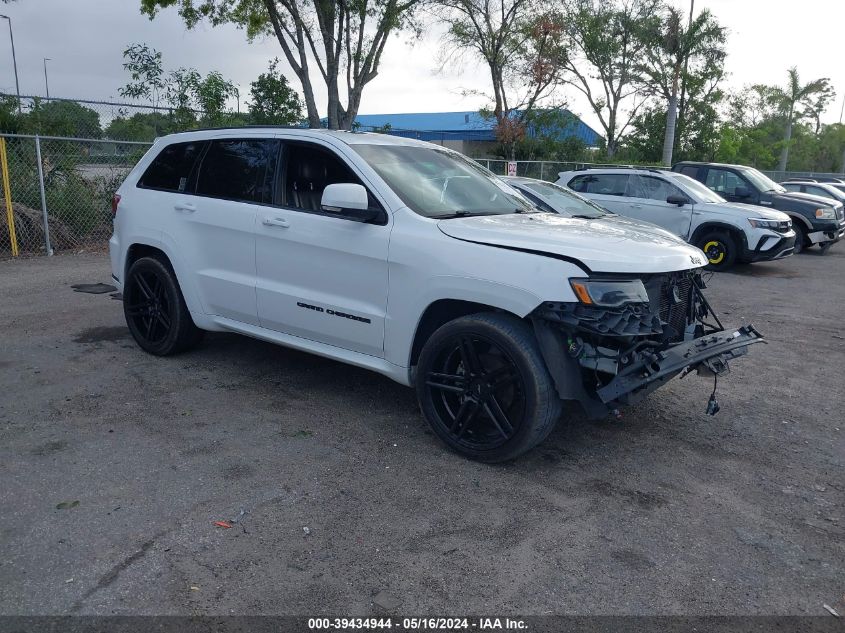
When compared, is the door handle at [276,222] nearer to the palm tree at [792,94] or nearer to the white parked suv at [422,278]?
the white parked suv at [422,278]

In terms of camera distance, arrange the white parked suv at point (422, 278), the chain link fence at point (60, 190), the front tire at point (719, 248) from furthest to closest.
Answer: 1. the front tire at point (719, 248)
2. the chain link fence at point (60, 190)
3. the white parked suv at point (422, 278)

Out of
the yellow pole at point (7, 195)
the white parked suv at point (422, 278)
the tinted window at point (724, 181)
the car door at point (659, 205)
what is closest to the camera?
the white parked suv at point (422, 278)

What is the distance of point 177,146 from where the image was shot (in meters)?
5.91

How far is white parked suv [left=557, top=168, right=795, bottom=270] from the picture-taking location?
472 inches

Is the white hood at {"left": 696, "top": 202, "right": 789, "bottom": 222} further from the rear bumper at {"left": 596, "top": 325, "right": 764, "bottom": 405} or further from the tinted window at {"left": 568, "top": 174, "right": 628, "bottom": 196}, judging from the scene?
the rear bumper at {"left": 596, "top": 325, "right": 764, "bottom": 405}

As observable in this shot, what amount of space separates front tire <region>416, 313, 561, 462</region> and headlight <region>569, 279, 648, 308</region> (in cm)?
40

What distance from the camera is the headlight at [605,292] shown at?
146 inches

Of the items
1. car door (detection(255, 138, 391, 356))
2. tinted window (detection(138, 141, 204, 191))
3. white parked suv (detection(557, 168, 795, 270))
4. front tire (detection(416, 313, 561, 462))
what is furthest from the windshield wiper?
white parked suv (detection(557, 168, 795, 270))

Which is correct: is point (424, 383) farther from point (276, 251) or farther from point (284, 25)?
point (284, 25)

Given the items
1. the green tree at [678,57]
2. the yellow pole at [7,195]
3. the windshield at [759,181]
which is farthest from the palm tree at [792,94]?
the yellow pole at [7,195]

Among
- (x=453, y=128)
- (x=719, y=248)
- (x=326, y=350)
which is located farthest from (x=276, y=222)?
(x=453, y=128)

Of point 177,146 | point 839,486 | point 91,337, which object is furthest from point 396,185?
point 91,337

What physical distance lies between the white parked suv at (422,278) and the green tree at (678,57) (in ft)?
77.8

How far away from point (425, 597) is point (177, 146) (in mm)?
4461
